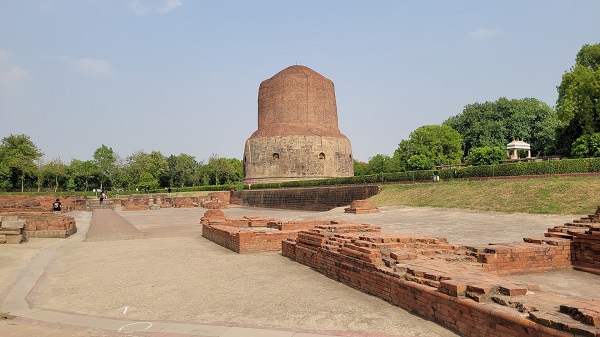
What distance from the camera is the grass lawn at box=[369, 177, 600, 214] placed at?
482 inches

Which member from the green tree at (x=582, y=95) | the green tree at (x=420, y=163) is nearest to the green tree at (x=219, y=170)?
the green tree at (x=420, y=163)

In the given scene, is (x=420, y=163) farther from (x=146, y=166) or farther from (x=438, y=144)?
(x=146, y=166)

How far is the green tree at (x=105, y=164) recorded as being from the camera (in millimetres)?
63250

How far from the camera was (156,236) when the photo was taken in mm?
11398

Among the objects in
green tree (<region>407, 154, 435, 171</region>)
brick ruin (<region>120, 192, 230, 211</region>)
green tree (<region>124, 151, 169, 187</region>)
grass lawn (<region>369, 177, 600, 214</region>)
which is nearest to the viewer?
grass lawn (<region>369, 177, 600, 214</region>)

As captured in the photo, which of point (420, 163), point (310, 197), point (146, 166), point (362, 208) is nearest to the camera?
point (362, 208)

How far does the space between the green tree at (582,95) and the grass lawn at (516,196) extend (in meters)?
14.9

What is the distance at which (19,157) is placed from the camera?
170ft

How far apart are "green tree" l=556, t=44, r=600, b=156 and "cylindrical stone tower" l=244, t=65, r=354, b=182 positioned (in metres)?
18.1

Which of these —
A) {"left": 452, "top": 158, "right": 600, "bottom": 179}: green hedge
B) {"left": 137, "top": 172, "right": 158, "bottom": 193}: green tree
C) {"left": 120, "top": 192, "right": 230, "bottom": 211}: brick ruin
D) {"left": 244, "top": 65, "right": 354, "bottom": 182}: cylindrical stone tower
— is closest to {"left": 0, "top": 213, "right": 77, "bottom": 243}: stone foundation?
{"left": 452, "top": 158, "right": 600, "bottom": 179}: green hedge

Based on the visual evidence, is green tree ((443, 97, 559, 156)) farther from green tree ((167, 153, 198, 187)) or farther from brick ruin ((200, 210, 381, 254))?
brick ruin ((200, 210, 381, 254))

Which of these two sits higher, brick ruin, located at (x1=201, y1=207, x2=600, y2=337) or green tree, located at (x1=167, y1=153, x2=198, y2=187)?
green tree, located at (x1=167, y1=153, x2=198, y2=187)

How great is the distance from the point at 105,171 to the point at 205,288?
64680mm

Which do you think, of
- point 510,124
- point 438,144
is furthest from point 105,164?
point 510,124
